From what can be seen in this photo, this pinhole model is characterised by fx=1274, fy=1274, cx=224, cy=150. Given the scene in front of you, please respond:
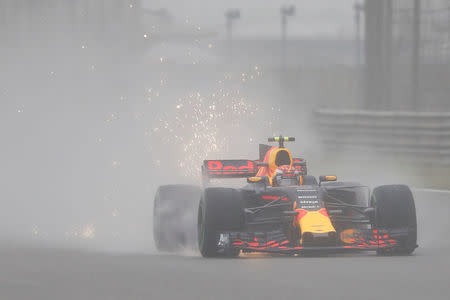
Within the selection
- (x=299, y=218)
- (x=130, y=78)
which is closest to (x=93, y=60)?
(x=130, y=78)

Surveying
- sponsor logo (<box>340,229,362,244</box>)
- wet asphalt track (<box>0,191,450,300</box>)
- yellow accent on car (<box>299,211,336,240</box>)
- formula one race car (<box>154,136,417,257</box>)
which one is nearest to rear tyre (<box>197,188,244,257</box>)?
formula one race car (<box>154,136,417,257</box>)

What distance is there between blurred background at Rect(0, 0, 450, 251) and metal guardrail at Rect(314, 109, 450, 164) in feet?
0.08

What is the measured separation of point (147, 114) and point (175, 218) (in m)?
7.58

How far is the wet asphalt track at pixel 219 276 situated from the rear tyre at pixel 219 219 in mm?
187

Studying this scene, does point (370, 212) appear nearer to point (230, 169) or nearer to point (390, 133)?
point (230, 169)

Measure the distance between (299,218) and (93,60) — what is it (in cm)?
1264

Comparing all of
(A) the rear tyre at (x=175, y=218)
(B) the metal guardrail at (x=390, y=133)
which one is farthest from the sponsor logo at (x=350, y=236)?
(B) the metal guardrail at (x=390, y=133)

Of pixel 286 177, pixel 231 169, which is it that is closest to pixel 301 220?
pixel 286 177

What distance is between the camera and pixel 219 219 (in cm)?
1185

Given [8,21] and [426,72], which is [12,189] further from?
[426,72]

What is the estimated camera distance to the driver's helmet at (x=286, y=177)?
43.2ft

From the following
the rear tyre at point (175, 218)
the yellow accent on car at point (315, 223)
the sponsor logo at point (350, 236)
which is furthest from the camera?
the rear tyre at point (175, 218)

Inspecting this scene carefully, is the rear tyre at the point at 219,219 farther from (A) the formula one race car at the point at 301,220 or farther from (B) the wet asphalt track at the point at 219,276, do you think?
(B) the wet asphalt track at the point at 219,276

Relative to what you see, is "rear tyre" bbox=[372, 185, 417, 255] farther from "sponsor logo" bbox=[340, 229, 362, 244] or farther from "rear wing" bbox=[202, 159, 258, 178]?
"rear wing" bbox=[202, 159, 258, 178]
